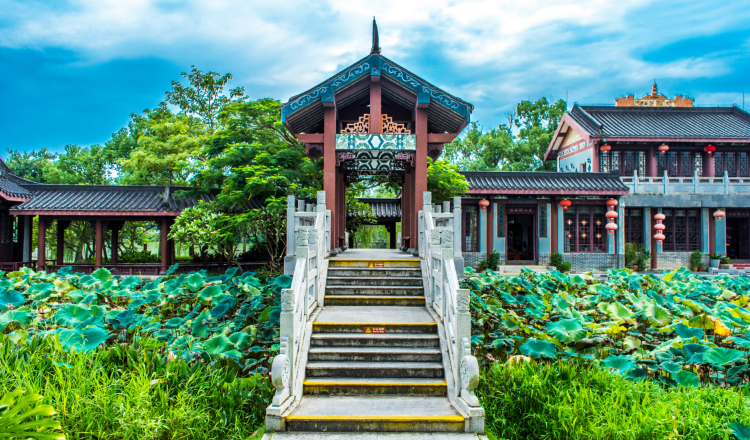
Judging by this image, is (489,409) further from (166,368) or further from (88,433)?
(88,433)

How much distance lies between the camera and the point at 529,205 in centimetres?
1811

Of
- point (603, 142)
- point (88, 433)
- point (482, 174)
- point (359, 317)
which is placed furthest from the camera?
point (603, 142)

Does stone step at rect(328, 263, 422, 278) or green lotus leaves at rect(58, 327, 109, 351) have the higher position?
stone step at rect(328, 263, 422, 278)

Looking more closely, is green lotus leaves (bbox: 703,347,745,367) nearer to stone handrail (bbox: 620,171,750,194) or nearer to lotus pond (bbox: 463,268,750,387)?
lotus pond (bbox: 463,268,750,387)

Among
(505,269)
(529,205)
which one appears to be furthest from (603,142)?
(505,269)

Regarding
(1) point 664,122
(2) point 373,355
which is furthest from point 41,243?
(1) point 664,122

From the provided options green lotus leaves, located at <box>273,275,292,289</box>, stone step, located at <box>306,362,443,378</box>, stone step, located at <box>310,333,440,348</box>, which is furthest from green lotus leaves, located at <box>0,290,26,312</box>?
stone step, located at <box>306,362,443,378</box>

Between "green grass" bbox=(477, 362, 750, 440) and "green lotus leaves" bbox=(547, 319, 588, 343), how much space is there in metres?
0.53

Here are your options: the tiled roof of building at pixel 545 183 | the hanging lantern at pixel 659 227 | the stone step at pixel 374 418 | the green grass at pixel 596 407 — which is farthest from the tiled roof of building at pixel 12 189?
the hanging lantern at pixel 659 227

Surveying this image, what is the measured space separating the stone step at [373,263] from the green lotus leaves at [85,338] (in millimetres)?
3398

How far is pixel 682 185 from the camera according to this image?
61.2ft

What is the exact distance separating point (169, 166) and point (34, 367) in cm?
1470

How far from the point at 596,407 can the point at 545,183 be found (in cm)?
1436

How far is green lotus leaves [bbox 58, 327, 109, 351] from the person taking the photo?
16.5ft
